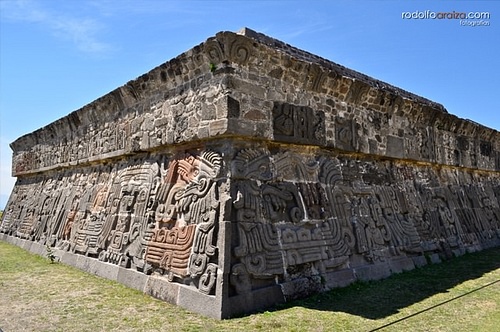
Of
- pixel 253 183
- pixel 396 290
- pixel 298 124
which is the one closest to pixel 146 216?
pixel 253 183

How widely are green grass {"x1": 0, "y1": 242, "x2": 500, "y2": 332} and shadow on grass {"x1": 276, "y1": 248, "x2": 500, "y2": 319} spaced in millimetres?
10

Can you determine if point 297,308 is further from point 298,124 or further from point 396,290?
point 298,124

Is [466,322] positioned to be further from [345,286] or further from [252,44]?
[252,44]

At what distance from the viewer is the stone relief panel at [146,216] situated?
398 centimetres

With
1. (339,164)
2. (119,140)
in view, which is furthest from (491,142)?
(119,140)

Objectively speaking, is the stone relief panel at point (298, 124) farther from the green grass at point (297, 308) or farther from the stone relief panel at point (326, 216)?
the green grass at point (297, 308)

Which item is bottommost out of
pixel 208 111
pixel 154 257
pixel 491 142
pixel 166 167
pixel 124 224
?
pixel 154 257

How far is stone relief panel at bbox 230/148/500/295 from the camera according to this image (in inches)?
155

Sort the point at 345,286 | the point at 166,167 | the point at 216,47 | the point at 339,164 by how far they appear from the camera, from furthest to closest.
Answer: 1. the point at 339,164
2. the point at 166,167
3. the point at 345,286
4. the point at 216,47

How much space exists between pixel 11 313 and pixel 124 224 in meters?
1.84

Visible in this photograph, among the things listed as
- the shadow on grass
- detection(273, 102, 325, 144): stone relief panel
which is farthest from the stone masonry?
the shadow on grass

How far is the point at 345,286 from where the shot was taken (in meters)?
4.52

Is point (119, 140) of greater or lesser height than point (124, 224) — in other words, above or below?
above

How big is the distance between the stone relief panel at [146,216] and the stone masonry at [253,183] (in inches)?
0.9
